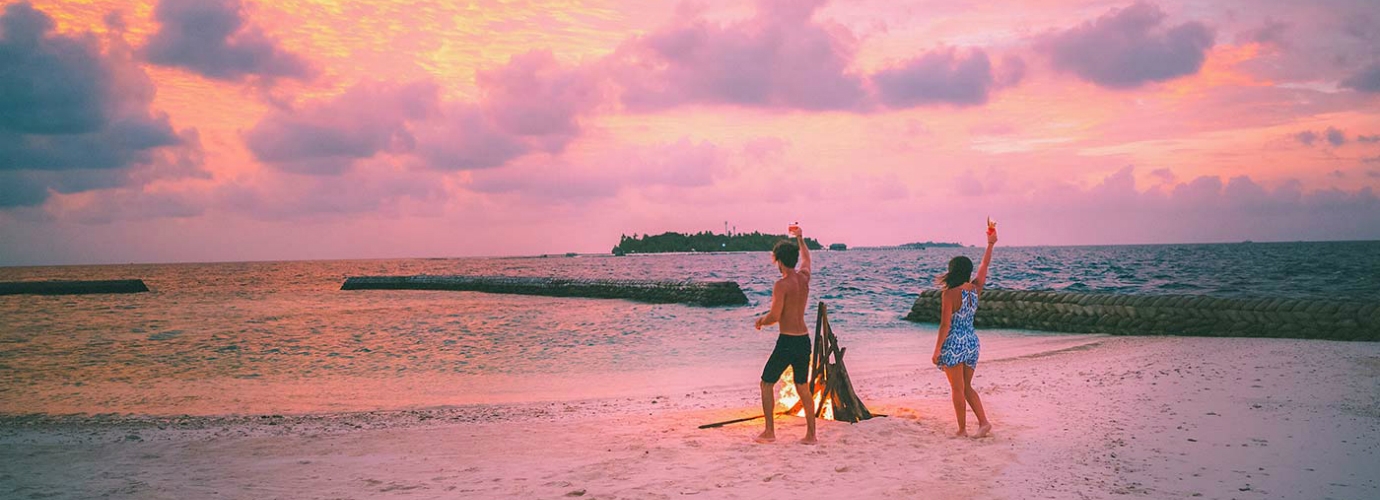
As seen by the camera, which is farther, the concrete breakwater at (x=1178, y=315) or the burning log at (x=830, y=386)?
the concrete breakwater at (x=1178, y=315)

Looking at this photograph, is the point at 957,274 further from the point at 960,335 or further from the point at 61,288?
the point at 61,288

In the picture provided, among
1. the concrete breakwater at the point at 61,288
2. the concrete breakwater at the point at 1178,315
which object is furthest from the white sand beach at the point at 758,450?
the concrete breakwater at the point at 61,288

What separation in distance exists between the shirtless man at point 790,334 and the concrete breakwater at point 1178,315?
13.7m

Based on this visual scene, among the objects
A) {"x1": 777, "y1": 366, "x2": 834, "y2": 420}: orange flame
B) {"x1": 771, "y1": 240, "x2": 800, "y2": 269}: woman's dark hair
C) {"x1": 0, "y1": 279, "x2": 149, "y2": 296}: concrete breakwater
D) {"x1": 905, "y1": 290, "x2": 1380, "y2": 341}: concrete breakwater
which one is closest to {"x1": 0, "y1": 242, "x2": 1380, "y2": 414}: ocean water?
{"x1": 905, "y1": 290, "x2": 1380, "y2": 341}: concrete breakwater

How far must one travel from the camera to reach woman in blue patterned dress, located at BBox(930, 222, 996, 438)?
23.2 feet

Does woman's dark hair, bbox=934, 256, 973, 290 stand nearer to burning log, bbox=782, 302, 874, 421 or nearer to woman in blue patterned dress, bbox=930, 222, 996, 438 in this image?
woman in blue patterned dress, bbox=930, 222, 996, 438

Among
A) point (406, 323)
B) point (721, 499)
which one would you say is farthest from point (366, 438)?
point (406, 323)

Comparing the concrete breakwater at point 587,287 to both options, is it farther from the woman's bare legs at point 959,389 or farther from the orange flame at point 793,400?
the woman's bare legs at point 959,389

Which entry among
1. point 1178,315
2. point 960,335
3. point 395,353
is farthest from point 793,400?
point 1178,315

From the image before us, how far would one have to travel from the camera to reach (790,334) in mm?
7207

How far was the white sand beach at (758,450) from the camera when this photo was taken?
234 inches

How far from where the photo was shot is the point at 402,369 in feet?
49.4

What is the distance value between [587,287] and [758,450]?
38.5 metres

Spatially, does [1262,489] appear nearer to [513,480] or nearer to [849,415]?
[849,415]
